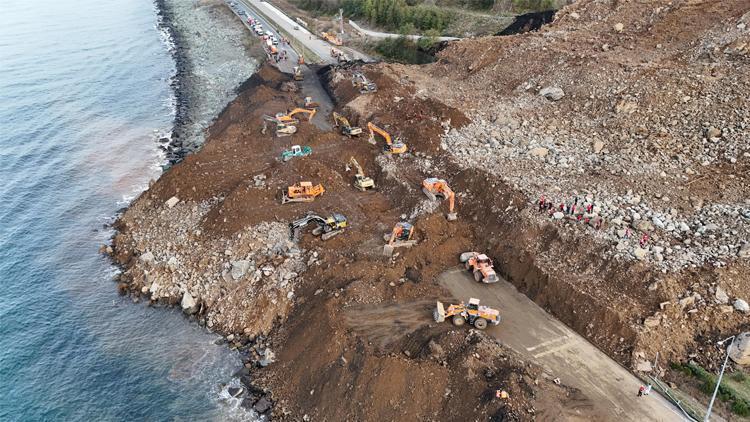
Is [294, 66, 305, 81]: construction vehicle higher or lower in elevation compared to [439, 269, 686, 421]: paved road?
higher

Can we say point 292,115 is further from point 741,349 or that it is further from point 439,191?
point 741,349

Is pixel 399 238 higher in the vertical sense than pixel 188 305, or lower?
higher

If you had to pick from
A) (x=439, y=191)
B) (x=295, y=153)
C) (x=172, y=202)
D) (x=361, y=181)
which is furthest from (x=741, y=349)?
(x=172, y=202)

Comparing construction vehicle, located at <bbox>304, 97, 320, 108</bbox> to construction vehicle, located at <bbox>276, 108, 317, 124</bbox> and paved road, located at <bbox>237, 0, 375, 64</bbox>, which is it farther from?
paved road, located at <bbox>237, 0, 375, 64</bbox>

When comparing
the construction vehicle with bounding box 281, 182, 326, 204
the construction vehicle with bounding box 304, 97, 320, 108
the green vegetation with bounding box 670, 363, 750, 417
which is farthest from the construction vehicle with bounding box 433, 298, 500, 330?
the construction vehicle with bounding box 304, 97, 320, 108

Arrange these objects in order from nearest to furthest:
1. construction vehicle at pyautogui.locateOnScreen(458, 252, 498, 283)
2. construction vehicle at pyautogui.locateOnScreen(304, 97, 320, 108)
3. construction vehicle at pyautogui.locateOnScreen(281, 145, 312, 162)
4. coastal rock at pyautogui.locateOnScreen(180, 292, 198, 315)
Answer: construction vehicle at pyautogui.locateOnScreen(458, 252, 498, 283) → coastal rock at pyautogui.locateOnScreen(180, 292, 198, 315) → construction vehicle at pyautogui.locateOnScreen(281, 145, 312, 162) → construction vehicle at pyautogui.locateOnScreen(304, 97, 320, 108)

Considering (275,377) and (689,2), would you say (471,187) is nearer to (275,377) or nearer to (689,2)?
(275,377)
